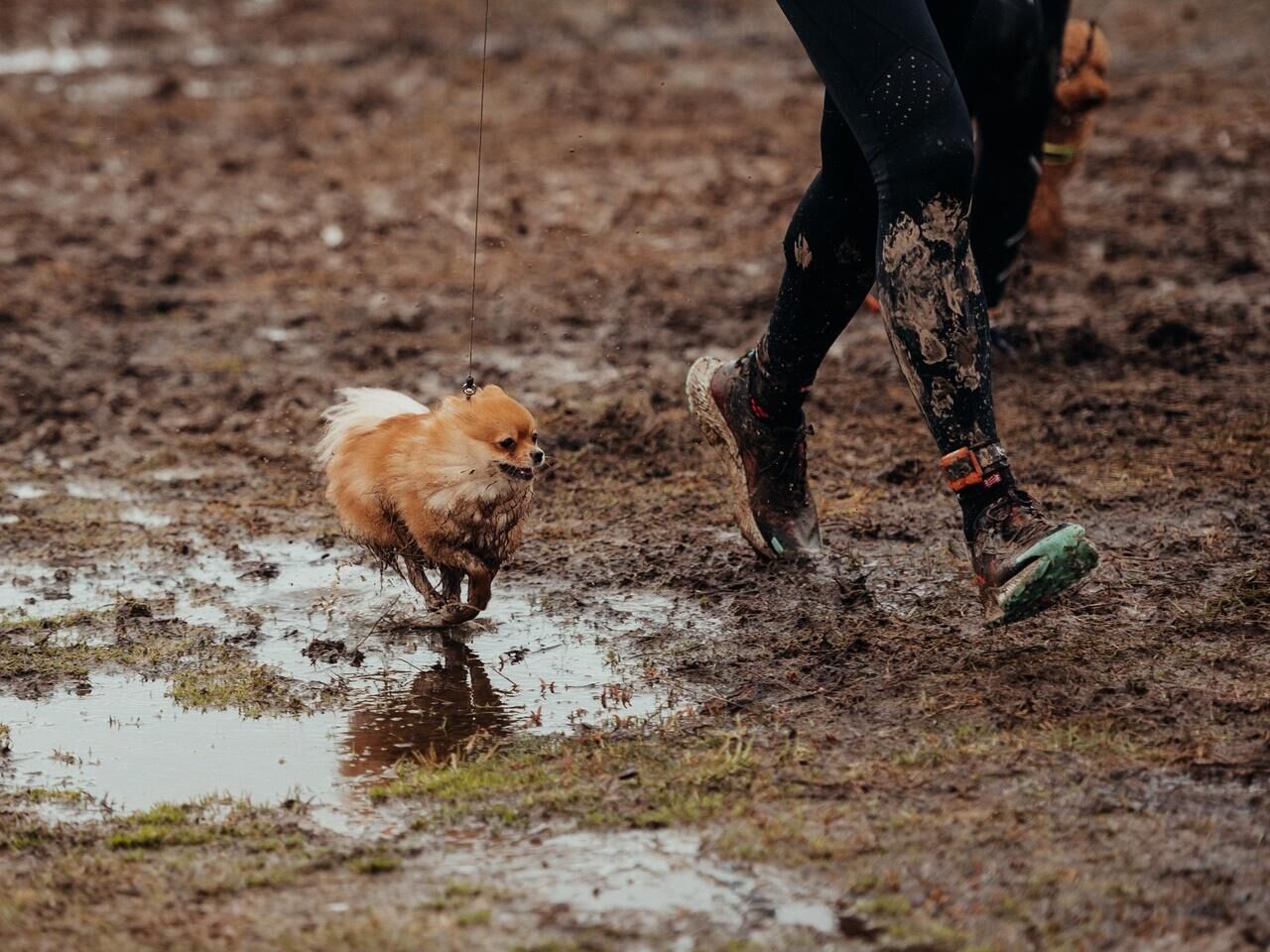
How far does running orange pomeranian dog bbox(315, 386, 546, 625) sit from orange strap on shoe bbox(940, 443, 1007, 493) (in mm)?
1066

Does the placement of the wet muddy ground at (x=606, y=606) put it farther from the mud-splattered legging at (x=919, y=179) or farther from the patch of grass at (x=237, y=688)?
the mud-splattered legging at (x=919, y=179)

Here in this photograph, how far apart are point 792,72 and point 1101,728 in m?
11.1

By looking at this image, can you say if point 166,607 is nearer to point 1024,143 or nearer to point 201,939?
point 201,939

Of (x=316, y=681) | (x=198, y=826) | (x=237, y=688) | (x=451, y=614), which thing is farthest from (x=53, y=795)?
(x=451, y=614)

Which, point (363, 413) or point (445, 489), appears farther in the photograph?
point (363, 413)

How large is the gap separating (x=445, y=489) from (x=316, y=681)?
23.3 inches

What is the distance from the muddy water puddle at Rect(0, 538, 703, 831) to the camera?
377 centimetres

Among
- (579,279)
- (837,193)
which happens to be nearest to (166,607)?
(837,193)

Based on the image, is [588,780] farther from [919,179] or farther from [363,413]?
[363,413]

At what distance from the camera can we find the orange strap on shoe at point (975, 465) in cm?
399

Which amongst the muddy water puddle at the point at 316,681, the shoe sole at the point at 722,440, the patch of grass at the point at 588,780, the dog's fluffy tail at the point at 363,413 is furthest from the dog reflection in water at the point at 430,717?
the shoe sole at the point at 722,440

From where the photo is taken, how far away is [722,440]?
16.3ft

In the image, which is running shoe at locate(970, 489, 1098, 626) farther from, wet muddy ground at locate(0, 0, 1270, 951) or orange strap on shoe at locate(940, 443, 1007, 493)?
wet muddy ground at locate(0, 0, 1270, 951)

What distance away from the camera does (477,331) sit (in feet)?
26.1
